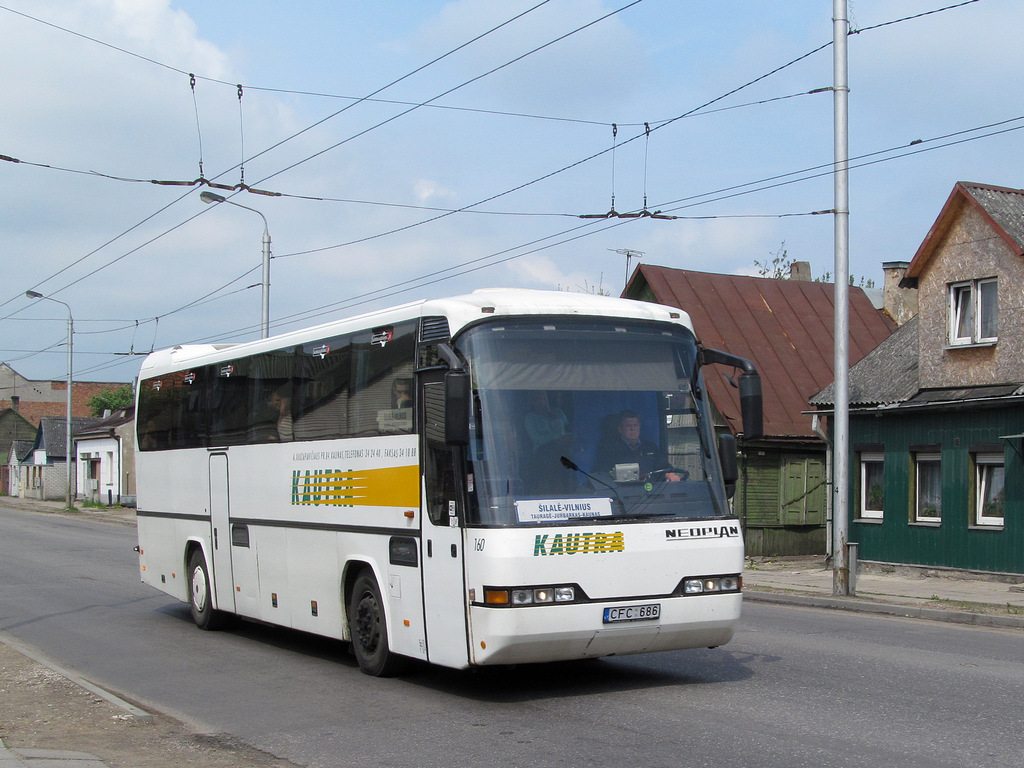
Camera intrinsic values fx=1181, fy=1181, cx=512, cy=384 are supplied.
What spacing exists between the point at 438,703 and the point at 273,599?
366 cm

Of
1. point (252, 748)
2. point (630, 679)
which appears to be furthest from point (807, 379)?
point (252, 748)

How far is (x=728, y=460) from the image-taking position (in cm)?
953

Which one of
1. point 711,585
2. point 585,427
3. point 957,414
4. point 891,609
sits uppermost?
point 957,414

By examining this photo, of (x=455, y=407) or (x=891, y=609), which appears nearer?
(x=455, y=407)

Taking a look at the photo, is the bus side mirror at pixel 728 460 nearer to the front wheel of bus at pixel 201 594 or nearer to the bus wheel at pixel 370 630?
the bus wheel at pixel 370 630

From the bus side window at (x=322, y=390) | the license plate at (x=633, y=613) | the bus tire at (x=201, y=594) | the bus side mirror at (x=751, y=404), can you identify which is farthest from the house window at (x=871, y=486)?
the license plate at (x=633, y=613)

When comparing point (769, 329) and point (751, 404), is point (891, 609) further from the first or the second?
point (769, 329)

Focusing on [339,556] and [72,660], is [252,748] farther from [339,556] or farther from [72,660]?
[72,660]

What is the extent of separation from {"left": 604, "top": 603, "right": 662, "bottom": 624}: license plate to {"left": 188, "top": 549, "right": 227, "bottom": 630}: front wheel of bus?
6.68 m

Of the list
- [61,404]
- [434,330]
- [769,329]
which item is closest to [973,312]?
[769,329]

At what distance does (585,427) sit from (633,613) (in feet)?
4.62

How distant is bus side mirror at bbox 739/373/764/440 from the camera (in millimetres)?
9211

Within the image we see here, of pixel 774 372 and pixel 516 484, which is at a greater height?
pixel 774 372

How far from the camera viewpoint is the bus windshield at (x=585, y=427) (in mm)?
8484
